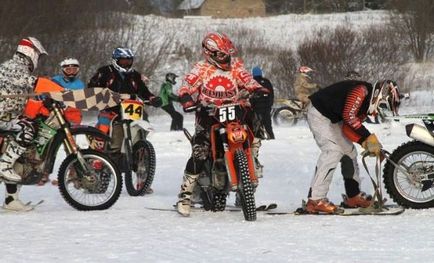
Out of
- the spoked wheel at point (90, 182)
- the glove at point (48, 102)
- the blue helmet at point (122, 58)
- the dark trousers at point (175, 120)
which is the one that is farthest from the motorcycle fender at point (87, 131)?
the dark trousers at point (175, 120)

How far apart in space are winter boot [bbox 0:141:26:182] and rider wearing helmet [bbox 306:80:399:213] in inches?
114

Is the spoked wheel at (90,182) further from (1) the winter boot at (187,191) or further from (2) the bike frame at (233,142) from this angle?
(2) the bike frame at (233,142)

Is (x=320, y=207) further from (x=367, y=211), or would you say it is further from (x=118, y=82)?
(x=118, y=82)

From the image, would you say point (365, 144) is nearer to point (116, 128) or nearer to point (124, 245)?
point (124, 245)

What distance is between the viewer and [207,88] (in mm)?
7961

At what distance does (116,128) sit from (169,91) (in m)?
11.3

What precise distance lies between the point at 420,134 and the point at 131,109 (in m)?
3.69

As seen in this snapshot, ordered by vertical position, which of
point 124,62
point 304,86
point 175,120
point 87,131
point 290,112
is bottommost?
point 87,131

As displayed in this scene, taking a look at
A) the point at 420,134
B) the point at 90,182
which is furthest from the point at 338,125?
the point at 90,182

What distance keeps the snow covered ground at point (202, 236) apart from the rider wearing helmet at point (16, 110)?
1.09 feet

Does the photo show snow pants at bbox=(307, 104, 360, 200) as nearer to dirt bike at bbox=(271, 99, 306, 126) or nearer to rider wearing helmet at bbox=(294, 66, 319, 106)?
rider wearing helmet at bbox=(294, 66, 319, 106)

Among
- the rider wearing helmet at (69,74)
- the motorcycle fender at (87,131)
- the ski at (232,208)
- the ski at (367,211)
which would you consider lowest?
the ski at (232,208)

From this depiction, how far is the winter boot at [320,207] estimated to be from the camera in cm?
769

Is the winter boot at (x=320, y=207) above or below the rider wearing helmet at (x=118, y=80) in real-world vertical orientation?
below
